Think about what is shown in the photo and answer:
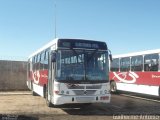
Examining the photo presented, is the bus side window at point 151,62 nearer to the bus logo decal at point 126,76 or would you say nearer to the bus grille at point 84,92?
the bus logo decal at point 126,76

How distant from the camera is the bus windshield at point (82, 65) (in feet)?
53.6

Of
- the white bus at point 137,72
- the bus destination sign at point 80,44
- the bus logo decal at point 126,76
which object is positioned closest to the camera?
the bus destination sign at point 80,44

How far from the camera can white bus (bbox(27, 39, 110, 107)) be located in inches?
639

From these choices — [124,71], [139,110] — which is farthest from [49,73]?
[124,71]

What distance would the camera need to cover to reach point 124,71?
28.8 m

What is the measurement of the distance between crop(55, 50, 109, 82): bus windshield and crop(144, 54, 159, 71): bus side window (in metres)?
7.31

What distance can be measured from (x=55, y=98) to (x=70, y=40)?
2.64 m

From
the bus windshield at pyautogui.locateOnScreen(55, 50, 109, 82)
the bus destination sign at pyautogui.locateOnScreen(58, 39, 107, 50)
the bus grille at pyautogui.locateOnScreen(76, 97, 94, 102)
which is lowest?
the bus grille at pyautogui.locateOnScreen(76, 97, 94, 102)

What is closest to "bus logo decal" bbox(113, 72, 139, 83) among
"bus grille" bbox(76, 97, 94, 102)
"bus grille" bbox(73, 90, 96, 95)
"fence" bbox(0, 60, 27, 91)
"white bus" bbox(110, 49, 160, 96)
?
"white bus" bbox(110, 49, 160, 96)

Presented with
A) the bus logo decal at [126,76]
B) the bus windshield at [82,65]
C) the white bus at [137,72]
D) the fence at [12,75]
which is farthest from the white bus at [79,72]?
the fence at [12,75]

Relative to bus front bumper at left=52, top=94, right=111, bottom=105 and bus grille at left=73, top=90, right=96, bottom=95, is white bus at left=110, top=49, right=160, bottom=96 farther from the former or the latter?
bus grille at left=73, top=90, right=96, bottom=95

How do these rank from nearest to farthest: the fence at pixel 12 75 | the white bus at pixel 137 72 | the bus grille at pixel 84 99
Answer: the bus grille at pixel 84 99, the white bus at pixel 137 72, the fence at pixel 12 75

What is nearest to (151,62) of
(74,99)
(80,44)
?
(80,44)

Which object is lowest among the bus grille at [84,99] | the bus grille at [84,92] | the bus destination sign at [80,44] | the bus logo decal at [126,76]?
the bus grille at [84,99]
